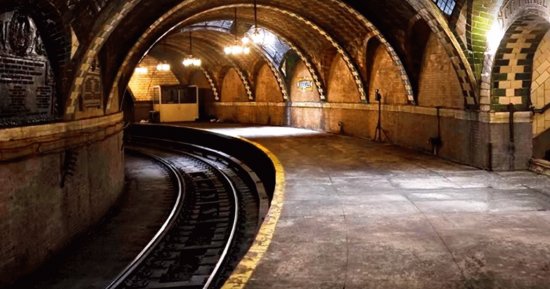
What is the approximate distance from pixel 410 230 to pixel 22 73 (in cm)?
584

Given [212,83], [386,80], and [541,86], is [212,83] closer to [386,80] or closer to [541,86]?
[386,80]

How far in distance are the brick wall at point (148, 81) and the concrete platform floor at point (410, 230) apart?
2031 cm

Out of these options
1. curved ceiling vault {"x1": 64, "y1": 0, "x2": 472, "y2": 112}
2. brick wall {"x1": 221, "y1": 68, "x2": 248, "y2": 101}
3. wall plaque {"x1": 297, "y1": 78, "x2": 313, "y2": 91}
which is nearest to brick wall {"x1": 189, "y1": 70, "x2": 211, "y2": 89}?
brick wall {"x1": 221, "y1": 68, "x2": 248, "y2": 101}

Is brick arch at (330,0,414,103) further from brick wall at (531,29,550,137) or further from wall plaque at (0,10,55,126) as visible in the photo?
wall plaque at (0,10,55,126)

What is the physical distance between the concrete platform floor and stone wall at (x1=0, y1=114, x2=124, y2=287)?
11.8ft

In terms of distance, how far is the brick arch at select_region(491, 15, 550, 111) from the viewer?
912 cm

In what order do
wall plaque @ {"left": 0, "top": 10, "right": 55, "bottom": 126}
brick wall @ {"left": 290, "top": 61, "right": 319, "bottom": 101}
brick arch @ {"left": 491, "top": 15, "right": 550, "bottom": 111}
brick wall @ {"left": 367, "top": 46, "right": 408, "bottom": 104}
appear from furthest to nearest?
brick wall @ {"left": 290, "top": 61, "right": 319, "bottom": 101}, brick wall @ {"left": 367, "top": 46, "right": 408, "bottom": 104}, brick arch @ {"left": 491, "top": 15, "right": 550, "bottom": 111}, wall plaque @ {"left": 0, "top": 10, "right": 55, "bottom": 126}

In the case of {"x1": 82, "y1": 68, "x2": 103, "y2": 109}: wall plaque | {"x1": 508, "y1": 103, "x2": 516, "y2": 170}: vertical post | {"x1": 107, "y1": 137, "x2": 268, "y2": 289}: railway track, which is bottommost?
{"x1": 107, "y1": 137, "x2": 268, "y2": 289}: railway track

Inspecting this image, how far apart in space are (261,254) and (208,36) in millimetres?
19333

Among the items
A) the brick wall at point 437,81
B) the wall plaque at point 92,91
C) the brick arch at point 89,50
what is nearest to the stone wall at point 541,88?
the brick wall at point 437,81

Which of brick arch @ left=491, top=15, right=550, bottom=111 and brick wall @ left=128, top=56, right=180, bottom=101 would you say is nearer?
brick arch @ left=491, top=15, right=550, bottom=111

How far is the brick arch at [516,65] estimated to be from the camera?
9117 millimetres

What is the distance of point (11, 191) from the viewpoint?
6625mm

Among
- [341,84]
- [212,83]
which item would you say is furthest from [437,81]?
[212,83]
